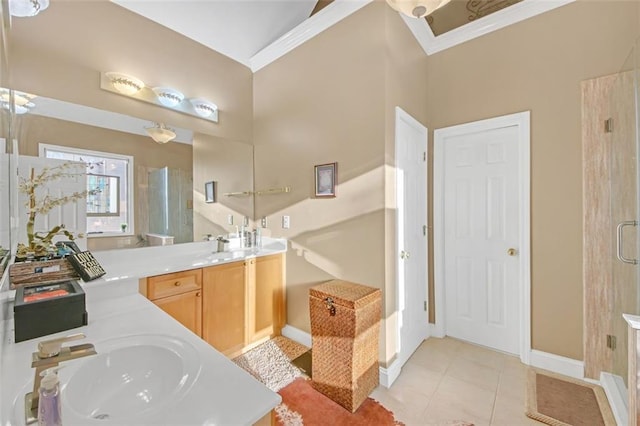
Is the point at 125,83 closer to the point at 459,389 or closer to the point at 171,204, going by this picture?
the point at 171,204

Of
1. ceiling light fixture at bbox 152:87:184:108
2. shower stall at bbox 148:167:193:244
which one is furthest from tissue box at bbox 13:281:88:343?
ceiling light fixture at bbox 152:87:184:108

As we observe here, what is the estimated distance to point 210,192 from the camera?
9.14 ft

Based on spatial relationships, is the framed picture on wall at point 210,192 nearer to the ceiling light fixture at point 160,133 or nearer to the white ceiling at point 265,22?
the ceiling light fixture at point 160,133

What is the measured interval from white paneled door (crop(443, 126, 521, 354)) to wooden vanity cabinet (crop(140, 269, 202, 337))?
237 cm

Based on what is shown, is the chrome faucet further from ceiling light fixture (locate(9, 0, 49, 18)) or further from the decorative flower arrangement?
ceiling light fixture (locate(9, 0, 49, 18))

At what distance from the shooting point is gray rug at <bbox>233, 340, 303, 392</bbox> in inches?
83.0

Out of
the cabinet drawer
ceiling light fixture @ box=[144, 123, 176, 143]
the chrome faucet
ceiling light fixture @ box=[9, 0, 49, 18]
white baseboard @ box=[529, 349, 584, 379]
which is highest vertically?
ceiling light fixture @ box=[9, 0, 49, 18]

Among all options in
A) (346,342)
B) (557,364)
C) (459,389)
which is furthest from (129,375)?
(557,364)

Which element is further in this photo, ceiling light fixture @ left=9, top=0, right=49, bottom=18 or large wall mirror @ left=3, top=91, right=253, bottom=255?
large wall mirror @ left=3, top=91, right=253, bottom=255

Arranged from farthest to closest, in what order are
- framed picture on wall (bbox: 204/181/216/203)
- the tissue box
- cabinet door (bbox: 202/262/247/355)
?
framed picture on wall (bbox: 204/181/216/203), cabinet door (bbox: 202/262/247/355), the tissue box

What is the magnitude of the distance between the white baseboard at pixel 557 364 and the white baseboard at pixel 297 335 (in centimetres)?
191

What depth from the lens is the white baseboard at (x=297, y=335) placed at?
264 cm

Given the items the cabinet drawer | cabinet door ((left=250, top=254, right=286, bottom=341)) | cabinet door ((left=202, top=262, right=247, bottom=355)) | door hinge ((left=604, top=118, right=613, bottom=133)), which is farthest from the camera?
cabinet door ((left=250, top=254, right=286, bottom=341))

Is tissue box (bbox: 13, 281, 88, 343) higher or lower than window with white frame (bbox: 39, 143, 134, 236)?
lower
